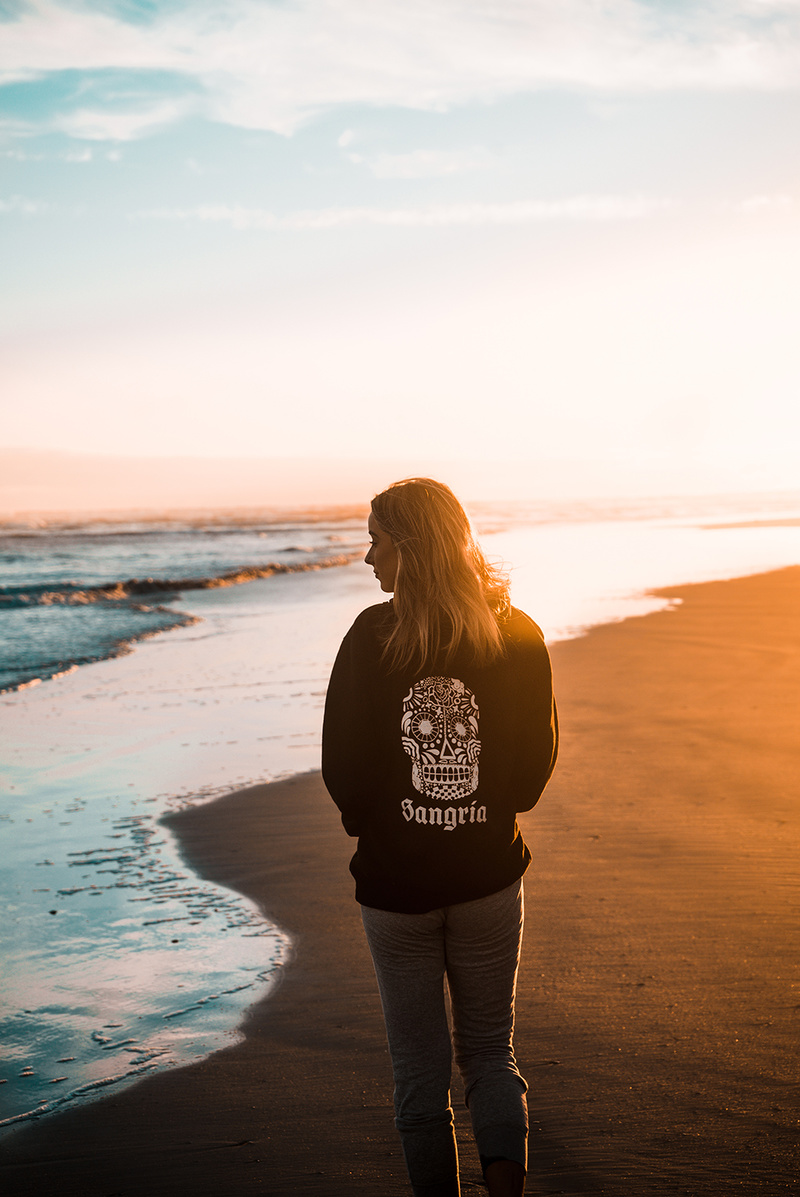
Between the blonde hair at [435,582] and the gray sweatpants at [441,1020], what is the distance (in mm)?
664

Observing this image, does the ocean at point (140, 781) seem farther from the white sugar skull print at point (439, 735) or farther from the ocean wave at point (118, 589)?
the white sugar skull print at point (439, 735)

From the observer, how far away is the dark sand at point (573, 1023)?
273 centimetres

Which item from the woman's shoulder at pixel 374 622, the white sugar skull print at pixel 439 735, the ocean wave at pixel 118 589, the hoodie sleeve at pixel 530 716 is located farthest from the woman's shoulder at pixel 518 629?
the ocean wave at pixel 118 589

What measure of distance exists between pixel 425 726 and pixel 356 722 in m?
0.17

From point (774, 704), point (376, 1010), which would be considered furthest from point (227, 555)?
point (376, 1010)

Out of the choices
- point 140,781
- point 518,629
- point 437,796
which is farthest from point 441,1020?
point 140,781

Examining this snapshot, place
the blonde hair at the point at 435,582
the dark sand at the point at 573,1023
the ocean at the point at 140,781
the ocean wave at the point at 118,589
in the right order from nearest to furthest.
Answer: the blonde hair at the point at 435,582 → the dark sand at the point at 573,1023 → the ocean at the point at 140,781 → the ocean wave at the point at 118,589

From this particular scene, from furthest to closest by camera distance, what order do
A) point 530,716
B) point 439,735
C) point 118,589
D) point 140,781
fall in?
point 118,589 → point 140,781 → point 530,716 → point 439,735

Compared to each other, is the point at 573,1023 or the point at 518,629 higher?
the point at 518,629

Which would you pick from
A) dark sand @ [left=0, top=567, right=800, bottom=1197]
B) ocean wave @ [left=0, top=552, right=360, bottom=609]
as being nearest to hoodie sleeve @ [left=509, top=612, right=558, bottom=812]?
dark sand @ [left=0, top=567, right=800, bottom=1197]

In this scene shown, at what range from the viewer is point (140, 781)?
680 centimetres

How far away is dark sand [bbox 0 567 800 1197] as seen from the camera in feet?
8.95

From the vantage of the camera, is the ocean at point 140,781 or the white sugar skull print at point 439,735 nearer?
the white sugar skull print at point 439,735

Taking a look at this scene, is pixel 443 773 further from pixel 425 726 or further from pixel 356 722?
pixel 356 722
